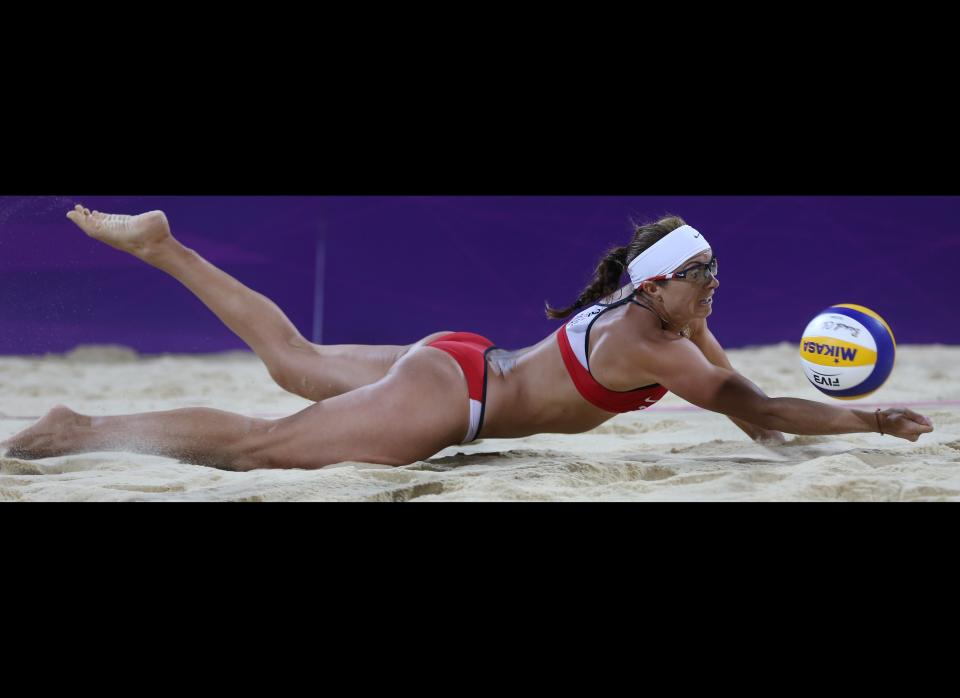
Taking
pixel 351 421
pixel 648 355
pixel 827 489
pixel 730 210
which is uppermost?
pixel 730 210

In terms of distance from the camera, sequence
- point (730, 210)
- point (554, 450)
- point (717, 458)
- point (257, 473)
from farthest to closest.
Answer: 1. point (730, 210)
2. point (554, 450)
3. point (717, 458)
4. point (257, 473)

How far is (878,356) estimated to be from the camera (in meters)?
3.26

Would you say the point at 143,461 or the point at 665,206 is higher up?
the point at 665,206

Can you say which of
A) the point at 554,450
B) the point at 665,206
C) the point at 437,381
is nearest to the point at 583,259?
the point at 665,206

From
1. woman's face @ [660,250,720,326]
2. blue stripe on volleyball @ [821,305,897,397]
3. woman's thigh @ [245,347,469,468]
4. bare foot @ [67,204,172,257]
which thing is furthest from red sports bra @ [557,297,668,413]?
bare foot @ [67,204,172,257]

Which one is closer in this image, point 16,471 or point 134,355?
point 16,471

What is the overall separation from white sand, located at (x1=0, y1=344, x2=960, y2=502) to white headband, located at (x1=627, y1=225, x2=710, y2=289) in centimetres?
71

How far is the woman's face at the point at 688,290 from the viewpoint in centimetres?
333

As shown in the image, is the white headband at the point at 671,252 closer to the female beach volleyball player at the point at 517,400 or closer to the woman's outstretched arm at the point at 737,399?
the female beach volleyball player at the point at 517,400

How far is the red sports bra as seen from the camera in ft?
10.8

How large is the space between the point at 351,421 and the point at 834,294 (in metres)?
4.16

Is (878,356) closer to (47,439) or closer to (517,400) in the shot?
(517,400)

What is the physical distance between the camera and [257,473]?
10.4 feet

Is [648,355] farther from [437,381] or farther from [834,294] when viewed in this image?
[834,294]
